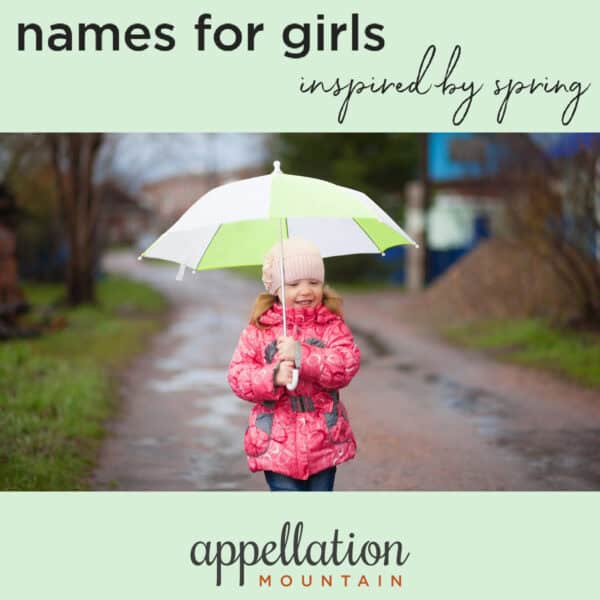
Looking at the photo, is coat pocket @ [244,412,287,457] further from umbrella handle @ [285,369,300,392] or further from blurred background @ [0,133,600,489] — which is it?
blurred background @ [0,133,600,489]

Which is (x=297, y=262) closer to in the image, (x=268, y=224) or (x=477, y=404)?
(x=268, y=224)

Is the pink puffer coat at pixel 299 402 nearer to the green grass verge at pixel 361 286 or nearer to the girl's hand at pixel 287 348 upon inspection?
the girl's hand at pixel 287 348

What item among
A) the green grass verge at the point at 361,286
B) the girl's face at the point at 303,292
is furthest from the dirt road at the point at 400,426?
the green grass verge at the point at 361,286

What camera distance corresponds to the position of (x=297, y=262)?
157 inches

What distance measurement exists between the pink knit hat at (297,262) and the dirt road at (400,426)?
2.72 m

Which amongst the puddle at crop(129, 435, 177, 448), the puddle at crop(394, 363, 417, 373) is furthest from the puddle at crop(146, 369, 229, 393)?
the puddle at crop(129, 435, 177, 448)

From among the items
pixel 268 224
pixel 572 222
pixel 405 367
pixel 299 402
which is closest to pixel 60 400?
pixel 268 224

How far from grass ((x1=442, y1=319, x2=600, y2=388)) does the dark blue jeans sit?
6.53 metres

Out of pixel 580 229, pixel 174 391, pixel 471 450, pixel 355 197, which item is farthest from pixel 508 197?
pixel 355 197

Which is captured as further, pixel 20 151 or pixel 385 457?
Answer: pixel 20 151

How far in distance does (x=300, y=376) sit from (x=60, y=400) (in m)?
5.17

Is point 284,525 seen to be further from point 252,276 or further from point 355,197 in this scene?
point 252,276

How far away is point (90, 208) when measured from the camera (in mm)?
20938

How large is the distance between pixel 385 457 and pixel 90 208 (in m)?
15.1
